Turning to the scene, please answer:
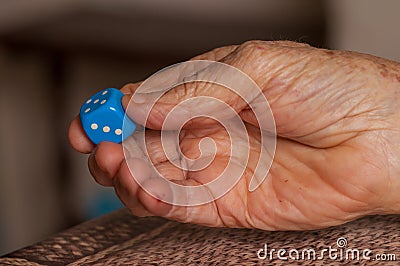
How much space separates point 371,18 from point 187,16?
1.84 feet

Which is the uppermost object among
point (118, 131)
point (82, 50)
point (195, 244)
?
point (82, 50)

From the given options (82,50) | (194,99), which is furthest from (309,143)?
(82,50)

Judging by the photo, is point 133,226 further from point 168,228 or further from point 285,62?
point 285,62

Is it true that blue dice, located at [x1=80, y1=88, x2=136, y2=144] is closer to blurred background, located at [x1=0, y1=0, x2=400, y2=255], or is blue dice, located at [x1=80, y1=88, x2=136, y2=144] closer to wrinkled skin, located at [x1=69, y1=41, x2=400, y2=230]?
wrinkled skin, located at [x1=69, y1=41, x2=400, y2=230]

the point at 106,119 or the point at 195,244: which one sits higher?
the point at 106,119

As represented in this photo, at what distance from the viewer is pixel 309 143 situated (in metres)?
0.70

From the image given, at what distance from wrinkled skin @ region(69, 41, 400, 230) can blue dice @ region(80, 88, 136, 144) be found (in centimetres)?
1

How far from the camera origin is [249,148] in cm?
73

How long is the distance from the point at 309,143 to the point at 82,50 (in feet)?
5.79

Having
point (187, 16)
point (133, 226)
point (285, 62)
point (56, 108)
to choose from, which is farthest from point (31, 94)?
point (285, 62)

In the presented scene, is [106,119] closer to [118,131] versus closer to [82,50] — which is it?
[118,131]

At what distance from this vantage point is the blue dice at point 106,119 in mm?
663

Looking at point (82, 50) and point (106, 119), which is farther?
point (82, 50)

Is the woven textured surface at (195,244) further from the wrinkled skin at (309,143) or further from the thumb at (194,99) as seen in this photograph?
the thumb at (194,99)
